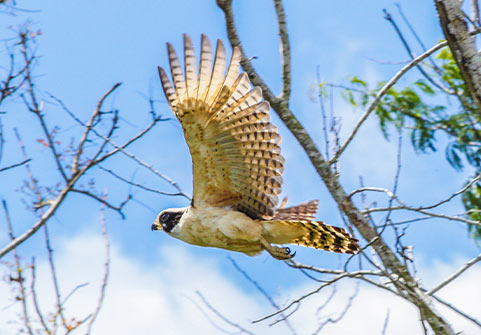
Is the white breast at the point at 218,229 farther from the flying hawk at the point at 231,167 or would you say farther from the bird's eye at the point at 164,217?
the bird's eye at the point at 164,217

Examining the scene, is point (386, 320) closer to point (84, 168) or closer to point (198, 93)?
point (198, 93)

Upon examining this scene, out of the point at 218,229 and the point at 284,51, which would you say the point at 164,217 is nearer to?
the point at 218,229

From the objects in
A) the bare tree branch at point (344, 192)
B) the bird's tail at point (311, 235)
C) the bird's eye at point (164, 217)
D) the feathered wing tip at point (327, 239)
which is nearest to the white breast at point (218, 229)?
the bird's tail at point (311, 235)

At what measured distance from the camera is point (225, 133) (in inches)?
195

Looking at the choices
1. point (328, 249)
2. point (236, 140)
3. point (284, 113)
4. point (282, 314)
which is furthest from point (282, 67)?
point (282, 314)

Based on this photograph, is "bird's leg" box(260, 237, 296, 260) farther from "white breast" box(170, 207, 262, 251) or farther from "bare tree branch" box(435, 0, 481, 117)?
"bare tree branch" box(435, 0, 481, 117)

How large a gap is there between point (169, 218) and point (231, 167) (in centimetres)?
65

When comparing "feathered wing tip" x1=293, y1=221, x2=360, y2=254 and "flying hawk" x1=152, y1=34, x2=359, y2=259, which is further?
"feathered wing tip" x1=293, y1=221, x2=360, y2=254

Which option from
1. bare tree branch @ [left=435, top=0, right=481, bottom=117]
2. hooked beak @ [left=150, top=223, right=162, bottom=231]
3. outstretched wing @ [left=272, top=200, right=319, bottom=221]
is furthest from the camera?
hooked beak @ [left=150, top=223, right=162, bottom=231]

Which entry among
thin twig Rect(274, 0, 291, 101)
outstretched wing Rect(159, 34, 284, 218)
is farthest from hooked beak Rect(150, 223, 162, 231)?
thin twig Rect(274, 0, 291, 101)

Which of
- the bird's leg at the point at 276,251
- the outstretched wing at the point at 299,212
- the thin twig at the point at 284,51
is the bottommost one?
the bird's leg at the point at 276,251

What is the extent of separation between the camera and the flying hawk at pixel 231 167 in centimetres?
480

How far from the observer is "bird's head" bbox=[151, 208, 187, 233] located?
17.4ft

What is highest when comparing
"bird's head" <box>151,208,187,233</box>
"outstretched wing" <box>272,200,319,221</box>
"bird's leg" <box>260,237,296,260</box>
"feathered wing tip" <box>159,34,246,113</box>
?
"feathered wing tip" <box>159,34,246,113</box>
